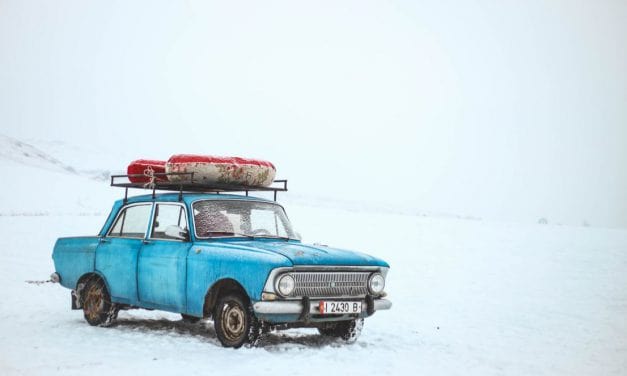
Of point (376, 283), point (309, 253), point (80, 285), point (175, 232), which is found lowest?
point (80, 285)

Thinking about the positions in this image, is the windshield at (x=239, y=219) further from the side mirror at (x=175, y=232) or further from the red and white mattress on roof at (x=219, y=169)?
the red and white mattress on roof at (x=219, y=169)

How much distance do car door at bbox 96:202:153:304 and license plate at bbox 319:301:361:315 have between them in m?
2.80

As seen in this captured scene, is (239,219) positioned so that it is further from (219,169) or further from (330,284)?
(330,284)

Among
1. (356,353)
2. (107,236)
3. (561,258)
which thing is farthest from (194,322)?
(561,258)

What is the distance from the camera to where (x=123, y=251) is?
939 cm

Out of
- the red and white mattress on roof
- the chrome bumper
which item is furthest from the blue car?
the red and white mattress on roof

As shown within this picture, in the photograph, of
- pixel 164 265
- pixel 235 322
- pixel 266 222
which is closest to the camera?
pixel 235 322

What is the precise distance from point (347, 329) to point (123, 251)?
315cm

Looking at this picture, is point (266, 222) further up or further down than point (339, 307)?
further up

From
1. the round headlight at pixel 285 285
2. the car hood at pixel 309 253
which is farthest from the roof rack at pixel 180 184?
the round headlight at pixel 285 285

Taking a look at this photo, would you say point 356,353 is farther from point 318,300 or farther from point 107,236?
point 107,236

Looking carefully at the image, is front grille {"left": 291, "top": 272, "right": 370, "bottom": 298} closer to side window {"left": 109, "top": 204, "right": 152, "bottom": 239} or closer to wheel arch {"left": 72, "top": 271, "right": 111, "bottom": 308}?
side window {"left": 109, "top": 204, "right": 152, "bottom": 239}

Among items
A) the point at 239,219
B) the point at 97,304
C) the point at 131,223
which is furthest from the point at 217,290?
the point at 97,304

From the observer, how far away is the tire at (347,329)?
8.61 metres
